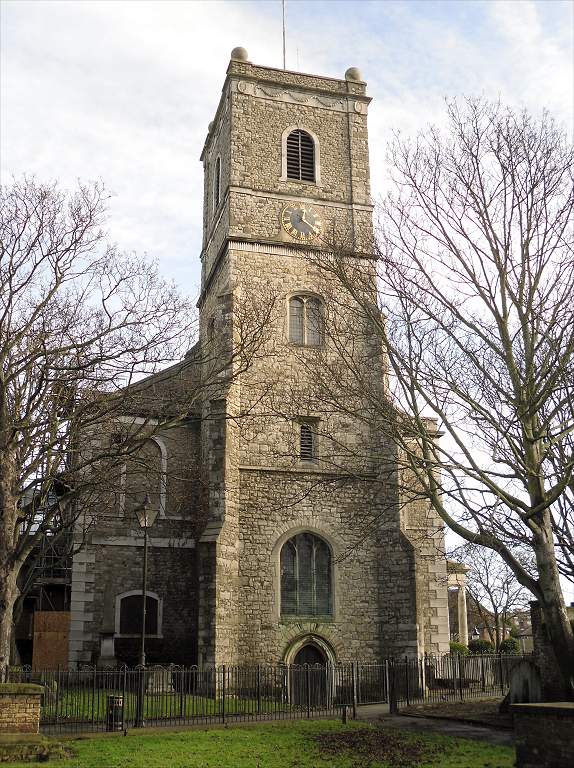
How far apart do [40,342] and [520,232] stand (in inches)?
373

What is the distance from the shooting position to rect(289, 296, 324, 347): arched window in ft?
81.9

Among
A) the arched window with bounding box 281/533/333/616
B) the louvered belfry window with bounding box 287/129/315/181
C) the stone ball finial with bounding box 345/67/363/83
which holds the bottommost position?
the arched window with bounding box 281/533/333/616

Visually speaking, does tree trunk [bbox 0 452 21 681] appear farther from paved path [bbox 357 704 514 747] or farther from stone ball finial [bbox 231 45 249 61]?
stone ball finial [bbox 231 45 249 61]

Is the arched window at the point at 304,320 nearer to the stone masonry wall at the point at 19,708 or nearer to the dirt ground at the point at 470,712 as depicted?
the dirt ground at the point at 470,712

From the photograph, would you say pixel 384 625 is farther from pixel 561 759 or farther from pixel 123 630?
pixel 561 759

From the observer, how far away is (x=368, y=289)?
16172 millimetres

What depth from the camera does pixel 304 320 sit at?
2520cm

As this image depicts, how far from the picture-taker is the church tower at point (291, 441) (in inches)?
843

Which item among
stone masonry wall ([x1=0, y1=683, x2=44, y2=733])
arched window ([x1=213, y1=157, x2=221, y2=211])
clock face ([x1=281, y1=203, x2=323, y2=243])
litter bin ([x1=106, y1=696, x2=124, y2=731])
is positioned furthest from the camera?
arched window ([x1=213, y1=157, x2=221, y2=211])

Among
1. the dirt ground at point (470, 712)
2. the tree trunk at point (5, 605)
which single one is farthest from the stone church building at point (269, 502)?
the tree trunk at point (5, 605)

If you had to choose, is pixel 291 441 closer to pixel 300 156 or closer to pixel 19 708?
pixel 300 156

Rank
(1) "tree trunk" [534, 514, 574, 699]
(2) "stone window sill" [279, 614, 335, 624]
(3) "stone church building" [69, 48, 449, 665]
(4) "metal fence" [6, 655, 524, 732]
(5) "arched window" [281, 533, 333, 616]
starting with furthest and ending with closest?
(5) "arched window" [281, 533, 333, 616]
(2) "stone window sill" [279, 614, 335, 624]
(3) "stone church building" [69, 48, 449, 665]
(4) "metal fence" [6, 655, 524, 732]
(1) "tree trunk" [534, 514, 574, 699]

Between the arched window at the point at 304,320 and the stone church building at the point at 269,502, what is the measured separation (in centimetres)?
7

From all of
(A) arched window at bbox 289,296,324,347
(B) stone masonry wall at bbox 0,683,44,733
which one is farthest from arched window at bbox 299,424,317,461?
(B) stone masonry wall at bbox 0,683,44,733
